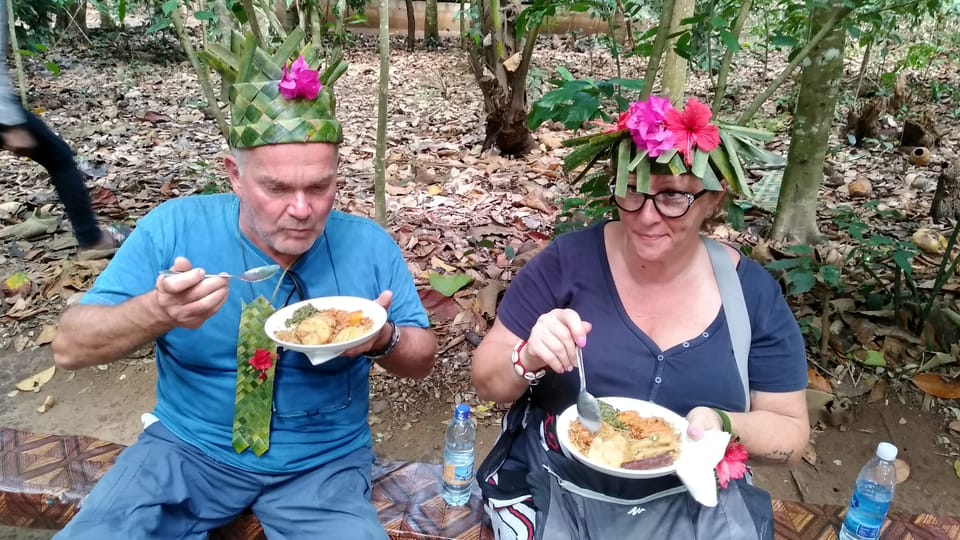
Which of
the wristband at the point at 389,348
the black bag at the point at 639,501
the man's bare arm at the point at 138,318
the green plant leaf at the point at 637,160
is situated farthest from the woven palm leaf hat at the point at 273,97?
the black bag at the point at 639,501

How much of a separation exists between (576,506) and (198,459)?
1.27 meters

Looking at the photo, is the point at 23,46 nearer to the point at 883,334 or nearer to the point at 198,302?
the point at 198,302

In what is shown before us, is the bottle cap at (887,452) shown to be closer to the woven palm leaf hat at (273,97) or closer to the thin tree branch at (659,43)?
the thin tree branch at (659,43)

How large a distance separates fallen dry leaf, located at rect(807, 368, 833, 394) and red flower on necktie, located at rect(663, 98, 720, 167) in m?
2.40

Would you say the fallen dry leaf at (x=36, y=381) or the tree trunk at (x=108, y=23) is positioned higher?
the tree trunk at (x=108, y=23)

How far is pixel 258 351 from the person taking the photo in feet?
6.76

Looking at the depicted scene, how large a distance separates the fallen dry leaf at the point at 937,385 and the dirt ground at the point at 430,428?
0.13 meters

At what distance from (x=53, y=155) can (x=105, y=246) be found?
2.67 ft

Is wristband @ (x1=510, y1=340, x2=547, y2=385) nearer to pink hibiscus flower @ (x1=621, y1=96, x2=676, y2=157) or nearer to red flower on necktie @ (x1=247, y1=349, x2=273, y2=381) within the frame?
pink hibiscus flower @ (x1=621, y1=96, x2=676, y2=157)

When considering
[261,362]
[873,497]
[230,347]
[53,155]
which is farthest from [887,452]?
[53,155]

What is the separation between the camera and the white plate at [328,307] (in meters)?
1.77

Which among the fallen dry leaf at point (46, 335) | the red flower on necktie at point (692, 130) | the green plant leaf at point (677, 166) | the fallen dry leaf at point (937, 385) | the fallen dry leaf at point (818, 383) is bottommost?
the fallen dry leaf at point (46, 335)

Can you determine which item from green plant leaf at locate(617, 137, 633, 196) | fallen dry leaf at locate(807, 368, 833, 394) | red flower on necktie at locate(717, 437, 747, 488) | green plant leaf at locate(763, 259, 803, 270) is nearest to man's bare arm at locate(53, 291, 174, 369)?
green plant leaf at locate(617, 137, 633, 196)

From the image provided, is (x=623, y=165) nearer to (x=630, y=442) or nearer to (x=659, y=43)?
(x=630, y=442)
